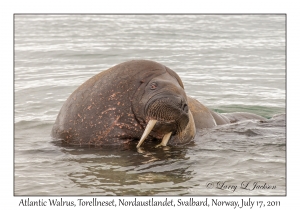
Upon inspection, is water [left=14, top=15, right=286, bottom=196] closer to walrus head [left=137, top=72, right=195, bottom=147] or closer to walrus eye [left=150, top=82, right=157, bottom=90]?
walrus head [left=137, top=72, right=195, bottom=147]

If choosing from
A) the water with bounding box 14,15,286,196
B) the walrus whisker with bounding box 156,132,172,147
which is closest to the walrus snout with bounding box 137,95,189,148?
the walrus whisker with bounding box 156,132,172,147

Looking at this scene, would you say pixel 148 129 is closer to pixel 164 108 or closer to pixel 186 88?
pixel 164 108

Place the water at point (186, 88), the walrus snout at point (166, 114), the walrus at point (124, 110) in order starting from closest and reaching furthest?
the water at point (186, 88)
the walrus snout at point (166, 114)
the walrus at point (124, 110)

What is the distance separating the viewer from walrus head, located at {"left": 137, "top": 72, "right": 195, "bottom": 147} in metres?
8.71

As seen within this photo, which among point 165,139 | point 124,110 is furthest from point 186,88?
point 124,110

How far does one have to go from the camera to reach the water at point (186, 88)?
800 centimetres

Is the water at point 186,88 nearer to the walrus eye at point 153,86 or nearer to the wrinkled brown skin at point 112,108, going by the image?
the wrinkled brown skin at point 112,108

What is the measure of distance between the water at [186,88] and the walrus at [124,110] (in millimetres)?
226

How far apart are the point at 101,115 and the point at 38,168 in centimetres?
130

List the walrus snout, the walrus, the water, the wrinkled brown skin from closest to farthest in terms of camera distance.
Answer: the water < the walrus snout < the walrus < the wrinkled brown skin

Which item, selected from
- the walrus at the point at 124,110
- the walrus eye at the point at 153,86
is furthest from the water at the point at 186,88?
the walrus eye at the point at 153,86

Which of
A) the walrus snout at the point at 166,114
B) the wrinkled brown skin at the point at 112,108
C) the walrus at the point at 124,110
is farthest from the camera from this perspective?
the wrinkled brown skin at the point at 112,108

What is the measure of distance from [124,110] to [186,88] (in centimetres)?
687

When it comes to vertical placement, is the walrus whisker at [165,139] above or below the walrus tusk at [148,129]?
below
